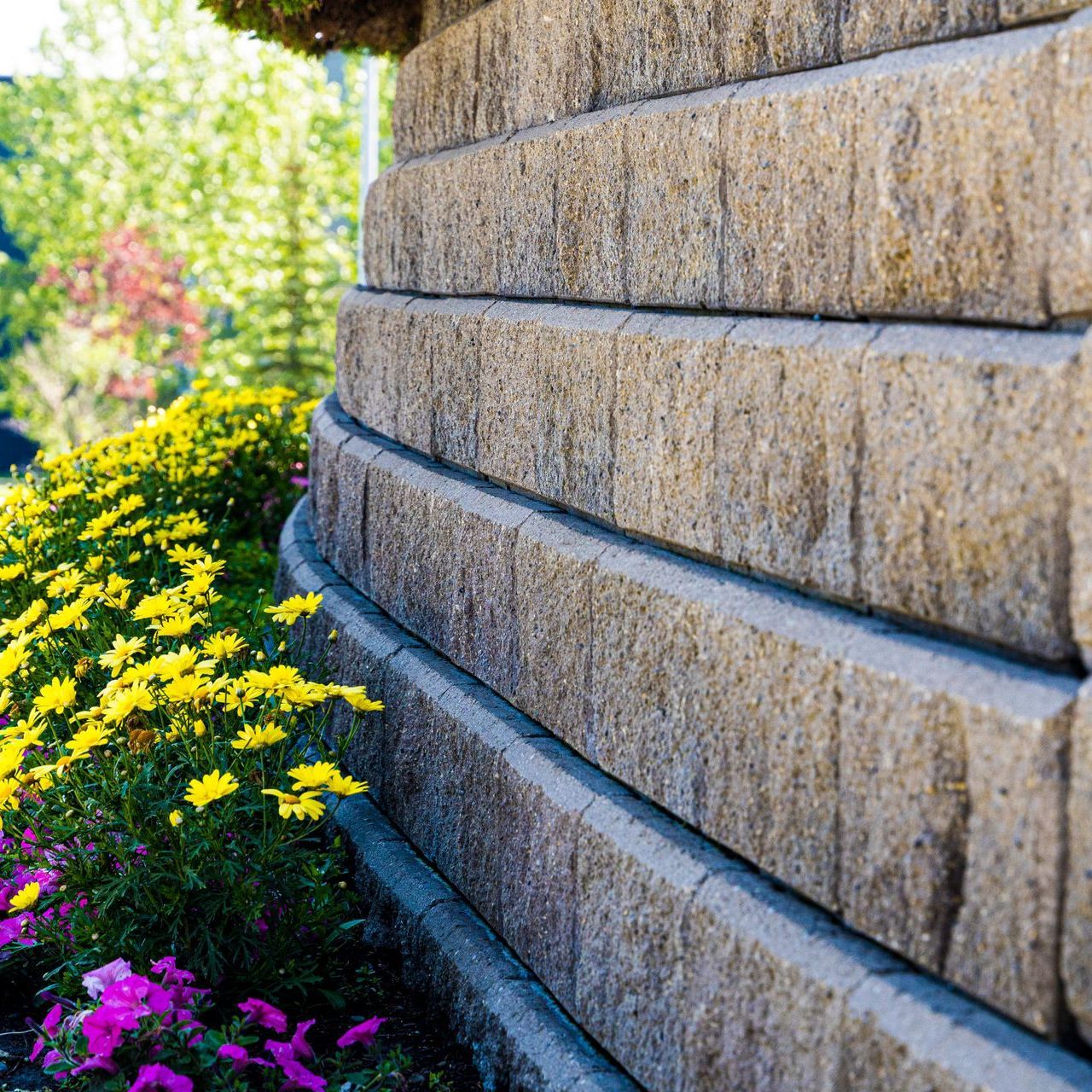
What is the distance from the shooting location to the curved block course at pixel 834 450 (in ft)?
5.55

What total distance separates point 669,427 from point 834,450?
21.1 inches

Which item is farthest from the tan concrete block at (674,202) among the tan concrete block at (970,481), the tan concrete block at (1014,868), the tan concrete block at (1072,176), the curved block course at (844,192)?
the tan concrete block at (1014,868)

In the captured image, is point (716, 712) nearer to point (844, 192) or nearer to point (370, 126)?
point (844, 192)

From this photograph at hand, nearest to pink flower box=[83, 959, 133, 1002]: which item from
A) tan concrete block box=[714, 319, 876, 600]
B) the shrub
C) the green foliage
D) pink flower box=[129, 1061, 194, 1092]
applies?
the shrub

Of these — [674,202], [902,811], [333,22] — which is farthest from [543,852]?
[333,22]

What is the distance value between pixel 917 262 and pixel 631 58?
1.17m

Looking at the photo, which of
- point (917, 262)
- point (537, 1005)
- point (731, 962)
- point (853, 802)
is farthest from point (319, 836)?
point (917, 262)

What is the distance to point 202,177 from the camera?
1652 cm

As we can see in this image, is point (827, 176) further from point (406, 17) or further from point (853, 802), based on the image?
point (406, 17)

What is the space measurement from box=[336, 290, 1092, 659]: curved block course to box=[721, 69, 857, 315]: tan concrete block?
0.05 metres

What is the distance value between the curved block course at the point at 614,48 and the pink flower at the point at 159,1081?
2.04 meters

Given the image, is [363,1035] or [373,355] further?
[373,355]

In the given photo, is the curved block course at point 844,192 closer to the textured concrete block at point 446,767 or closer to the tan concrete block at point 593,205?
the tan concrete block at point 593,205

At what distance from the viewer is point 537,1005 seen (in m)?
2.79
